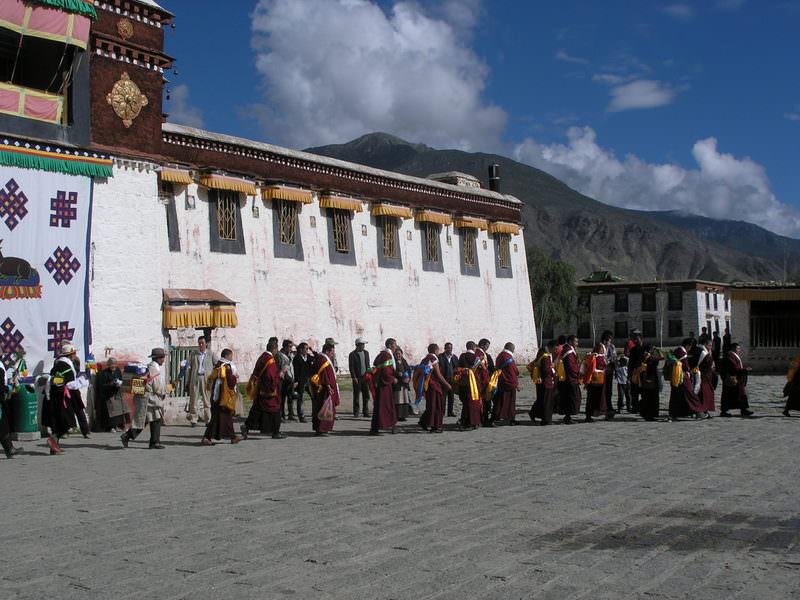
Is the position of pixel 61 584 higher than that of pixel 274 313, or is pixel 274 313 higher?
pixel 274 313

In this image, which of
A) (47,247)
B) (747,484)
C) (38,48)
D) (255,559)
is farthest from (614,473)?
(38,48)

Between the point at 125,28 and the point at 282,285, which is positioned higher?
the point at 125,28

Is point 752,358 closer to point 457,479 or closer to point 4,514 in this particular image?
point 457,479

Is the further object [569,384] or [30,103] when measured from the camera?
[569,384]

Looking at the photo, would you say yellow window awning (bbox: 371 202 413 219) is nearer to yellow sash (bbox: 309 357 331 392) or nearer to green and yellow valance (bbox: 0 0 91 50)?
green and yellow valance (bbox: 0 0 91 50)

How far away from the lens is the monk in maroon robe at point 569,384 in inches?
561

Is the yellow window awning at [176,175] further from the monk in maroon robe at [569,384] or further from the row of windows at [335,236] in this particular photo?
the monk in maroon robe at [569,384]

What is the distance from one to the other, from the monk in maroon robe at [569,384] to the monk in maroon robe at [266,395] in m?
4.98

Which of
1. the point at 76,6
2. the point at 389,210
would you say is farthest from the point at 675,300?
the point at 76,6

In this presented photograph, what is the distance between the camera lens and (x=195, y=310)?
17094 mm

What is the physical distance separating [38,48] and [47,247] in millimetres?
3623

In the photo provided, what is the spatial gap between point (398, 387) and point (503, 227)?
1848cm

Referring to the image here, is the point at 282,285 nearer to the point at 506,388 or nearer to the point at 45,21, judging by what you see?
the point at 506,388

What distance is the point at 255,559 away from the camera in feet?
17.2
